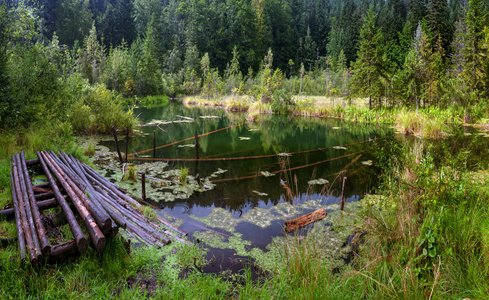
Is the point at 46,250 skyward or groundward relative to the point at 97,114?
groundward

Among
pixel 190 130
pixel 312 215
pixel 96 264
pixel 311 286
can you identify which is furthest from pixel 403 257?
pixel 190 130

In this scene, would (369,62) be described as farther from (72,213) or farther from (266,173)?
(72,213)

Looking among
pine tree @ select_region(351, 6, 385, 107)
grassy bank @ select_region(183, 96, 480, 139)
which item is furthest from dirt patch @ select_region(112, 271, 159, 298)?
pine tree @ select_region(351, 6, 385, 107)

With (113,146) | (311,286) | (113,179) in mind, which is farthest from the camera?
(113,146)

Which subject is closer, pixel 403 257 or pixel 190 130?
pixel 403 257

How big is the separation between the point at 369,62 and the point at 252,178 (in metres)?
19.8

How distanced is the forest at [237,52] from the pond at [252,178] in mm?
4012

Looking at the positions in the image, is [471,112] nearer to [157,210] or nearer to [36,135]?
[157,210]

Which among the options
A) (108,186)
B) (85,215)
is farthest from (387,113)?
(85,215)

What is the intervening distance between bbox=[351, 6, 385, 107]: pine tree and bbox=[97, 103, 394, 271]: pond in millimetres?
6394

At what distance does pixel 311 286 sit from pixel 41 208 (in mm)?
3811

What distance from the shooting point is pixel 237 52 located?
5697 cm

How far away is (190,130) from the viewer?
→ 18312 millimetres

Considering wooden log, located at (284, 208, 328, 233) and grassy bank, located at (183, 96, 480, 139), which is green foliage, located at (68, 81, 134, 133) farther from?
grassy bank, located at (183, 96, 480, 139)
